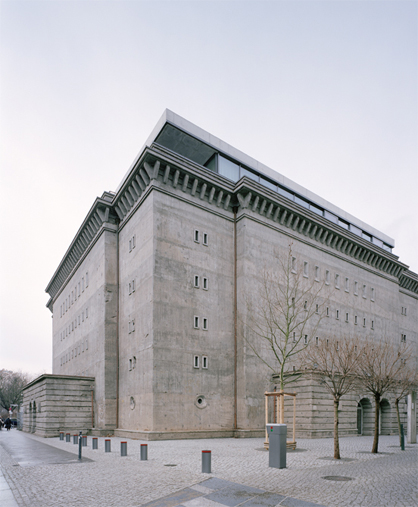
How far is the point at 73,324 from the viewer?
5447 cm

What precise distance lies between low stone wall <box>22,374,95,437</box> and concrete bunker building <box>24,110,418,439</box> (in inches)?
3.7

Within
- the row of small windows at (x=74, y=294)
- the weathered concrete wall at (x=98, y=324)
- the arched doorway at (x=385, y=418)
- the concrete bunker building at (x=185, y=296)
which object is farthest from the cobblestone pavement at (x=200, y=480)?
the row of small windows at (x=74, y=294)

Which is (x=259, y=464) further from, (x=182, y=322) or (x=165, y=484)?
(x=182, y=322)

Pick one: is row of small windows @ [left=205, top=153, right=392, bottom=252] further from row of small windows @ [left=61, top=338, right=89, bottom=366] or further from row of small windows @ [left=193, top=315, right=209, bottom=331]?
row of small windows @ [left=61, top=338, right=89, bottom=366]

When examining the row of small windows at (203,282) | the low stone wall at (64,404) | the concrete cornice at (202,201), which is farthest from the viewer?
the low stone wall at (64,404)

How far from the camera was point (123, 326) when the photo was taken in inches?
1521

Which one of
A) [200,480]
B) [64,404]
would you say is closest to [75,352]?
[64,404]

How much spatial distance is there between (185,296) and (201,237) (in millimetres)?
5487

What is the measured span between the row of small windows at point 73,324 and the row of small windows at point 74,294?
2.54m

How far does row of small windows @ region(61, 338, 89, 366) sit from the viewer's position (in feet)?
155

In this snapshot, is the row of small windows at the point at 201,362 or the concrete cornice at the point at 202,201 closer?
the row of small windows at the point at 201,362

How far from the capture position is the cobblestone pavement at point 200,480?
1110cm

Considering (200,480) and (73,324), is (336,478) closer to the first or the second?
(200,480)

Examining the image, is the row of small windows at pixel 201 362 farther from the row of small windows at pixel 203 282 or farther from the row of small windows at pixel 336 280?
the row of small windows at pixel 336 280
